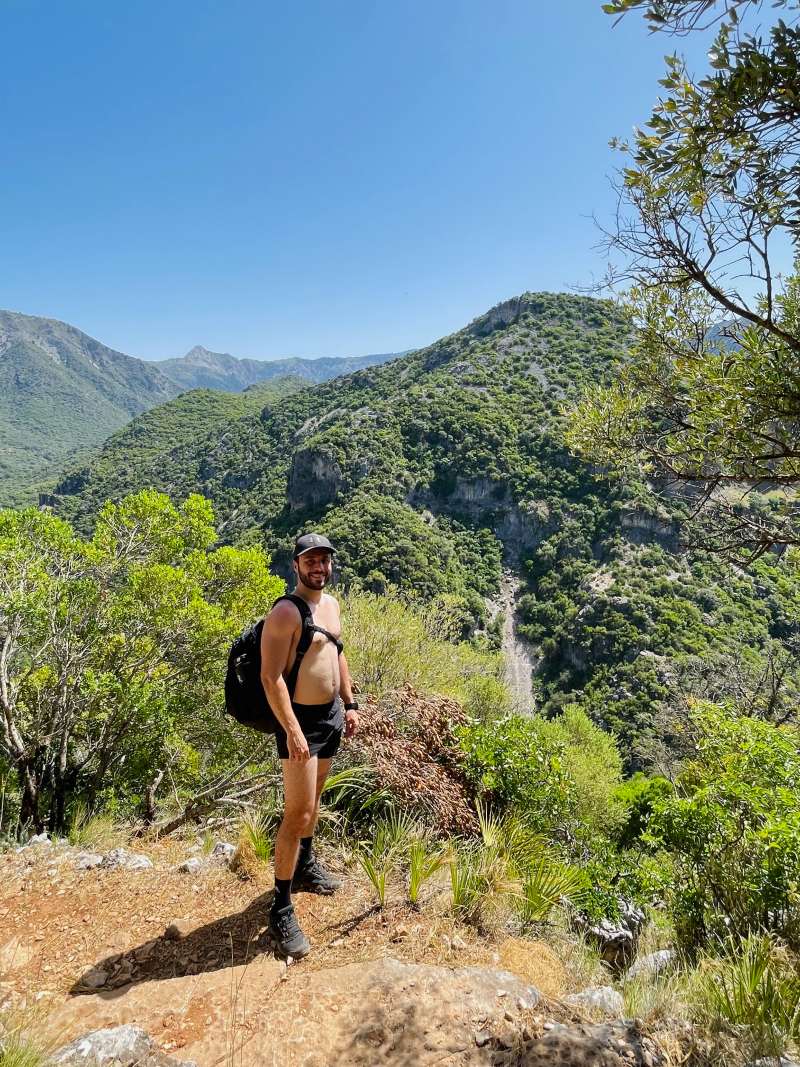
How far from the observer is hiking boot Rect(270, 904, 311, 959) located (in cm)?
273

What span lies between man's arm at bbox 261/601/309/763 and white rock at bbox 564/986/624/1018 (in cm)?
173

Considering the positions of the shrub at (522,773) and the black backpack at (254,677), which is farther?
the shrub at (522,773)

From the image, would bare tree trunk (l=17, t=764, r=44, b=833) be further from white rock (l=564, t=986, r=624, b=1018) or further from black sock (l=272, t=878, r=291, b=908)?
white rock (l=564, t=986, r=624, b=1018)

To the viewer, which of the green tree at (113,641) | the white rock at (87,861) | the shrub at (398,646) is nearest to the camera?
the white rock at (87,861)

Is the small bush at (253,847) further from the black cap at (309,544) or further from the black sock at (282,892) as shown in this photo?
the black cap at (309,544)

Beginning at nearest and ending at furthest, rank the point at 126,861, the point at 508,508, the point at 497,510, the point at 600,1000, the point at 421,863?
the point at 600,1000 < the point at 421,863 < the point at 126,861 < the point at 508,508 < the point at 497,510

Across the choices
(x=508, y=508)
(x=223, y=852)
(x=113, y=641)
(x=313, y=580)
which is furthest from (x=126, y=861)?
(x=508, y=508)

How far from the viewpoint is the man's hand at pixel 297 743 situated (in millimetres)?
2715

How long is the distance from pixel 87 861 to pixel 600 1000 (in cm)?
372

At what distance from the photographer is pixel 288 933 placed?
9.19 ft

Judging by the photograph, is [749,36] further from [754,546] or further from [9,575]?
[9,575]

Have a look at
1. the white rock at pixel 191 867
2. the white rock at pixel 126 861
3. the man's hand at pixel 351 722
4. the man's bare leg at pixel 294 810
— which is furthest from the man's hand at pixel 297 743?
the white rock at pixel 126 861

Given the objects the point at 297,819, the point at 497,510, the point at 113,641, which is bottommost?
the point at 113,641

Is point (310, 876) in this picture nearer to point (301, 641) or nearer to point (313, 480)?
point (301, 641)
